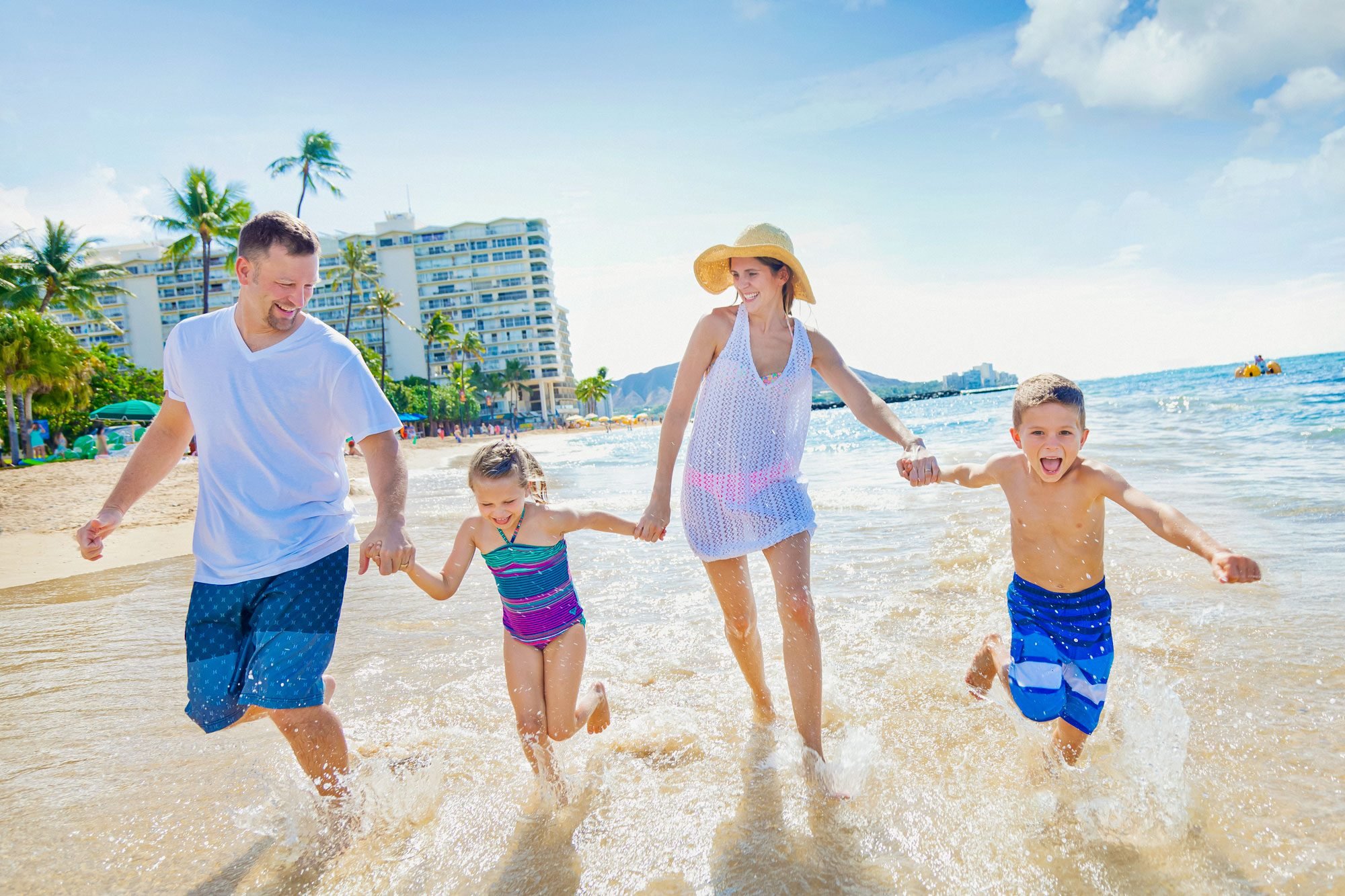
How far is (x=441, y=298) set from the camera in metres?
116

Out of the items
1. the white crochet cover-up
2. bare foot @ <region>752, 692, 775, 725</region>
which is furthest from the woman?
bare foot @ <region>752, 692, 775, 725</region>

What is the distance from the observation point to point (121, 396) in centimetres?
5584

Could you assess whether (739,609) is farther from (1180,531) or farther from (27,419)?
(27,419)

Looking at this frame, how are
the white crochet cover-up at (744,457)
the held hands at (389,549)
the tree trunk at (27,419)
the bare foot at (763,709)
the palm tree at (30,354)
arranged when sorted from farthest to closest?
the tree trunk at (27,419) → the palm tree at (30,354) → the bare foot at (763,709) → the white crochet cover-up at (744,457) → the held hands at (389,549)

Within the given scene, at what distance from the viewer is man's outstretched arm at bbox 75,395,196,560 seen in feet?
10.5

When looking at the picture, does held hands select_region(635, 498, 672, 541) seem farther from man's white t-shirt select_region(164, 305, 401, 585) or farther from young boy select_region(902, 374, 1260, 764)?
young boy select_region(902, 374, 1260, 764)

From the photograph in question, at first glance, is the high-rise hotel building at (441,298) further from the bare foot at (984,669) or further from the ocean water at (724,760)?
the bare foot at (984,669)

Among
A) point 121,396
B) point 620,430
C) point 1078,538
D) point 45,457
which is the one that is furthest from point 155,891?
point 620,430

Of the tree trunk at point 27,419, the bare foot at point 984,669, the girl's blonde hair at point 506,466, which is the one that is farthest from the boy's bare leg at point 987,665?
the tree trunk at point 27,419

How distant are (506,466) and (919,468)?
5.91ft

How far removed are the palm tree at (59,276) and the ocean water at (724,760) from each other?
42351 mm

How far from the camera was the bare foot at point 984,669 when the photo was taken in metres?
3.66

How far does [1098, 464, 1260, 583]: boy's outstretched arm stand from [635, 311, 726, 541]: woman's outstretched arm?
1727mm

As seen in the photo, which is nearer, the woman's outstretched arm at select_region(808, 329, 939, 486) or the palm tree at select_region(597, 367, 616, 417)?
the woman's outstretched arm at select_region(808, 329, 939, 486)
